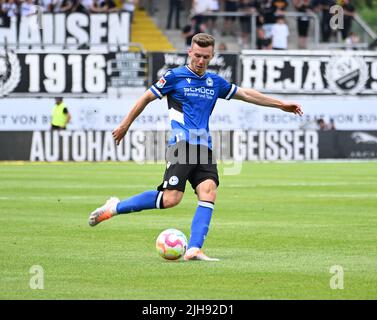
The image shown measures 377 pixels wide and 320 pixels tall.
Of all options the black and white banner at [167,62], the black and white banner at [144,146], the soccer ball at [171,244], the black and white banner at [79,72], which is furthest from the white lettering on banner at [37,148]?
the soccer ball at [171,244]

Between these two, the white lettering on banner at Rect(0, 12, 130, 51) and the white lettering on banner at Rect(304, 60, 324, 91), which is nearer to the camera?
the white lettering on banner at Rect(0, 12, 130, 51)

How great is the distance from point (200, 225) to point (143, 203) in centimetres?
73

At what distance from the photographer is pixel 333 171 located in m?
31.2

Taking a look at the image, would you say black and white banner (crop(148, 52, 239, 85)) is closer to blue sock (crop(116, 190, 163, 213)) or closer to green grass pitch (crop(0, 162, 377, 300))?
green grass pitch (crop(0, 162, 377, 300))

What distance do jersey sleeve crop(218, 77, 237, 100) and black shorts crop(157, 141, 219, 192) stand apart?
2.23 ft

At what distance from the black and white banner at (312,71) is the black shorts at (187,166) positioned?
29610 mm

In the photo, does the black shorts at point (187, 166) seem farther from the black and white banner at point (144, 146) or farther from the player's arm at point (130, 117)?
the black and white banner at point (144, 146)

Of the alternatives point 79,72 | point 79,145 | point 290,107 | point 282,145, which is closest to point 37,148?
point 79,145

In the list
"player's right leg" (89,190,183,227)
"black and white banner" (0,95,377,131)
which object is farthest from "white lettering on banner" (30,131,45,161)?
"player's right leg" (89,190,183,227)

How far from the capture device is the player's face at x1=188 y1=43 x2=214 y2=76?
11734 mm

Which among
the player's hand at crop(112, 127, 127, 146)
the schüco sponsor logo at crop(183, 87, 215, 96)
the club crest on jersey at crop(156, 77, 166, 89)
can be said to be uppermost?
the club crest on jersey at crop(156, 77, 166, 89)

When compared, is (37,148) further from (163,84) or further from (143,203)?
(163,84)

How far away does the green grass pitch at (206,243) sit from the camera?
9.77m
